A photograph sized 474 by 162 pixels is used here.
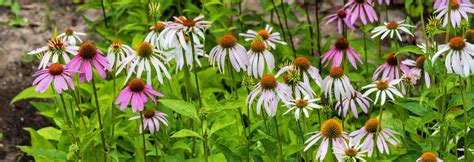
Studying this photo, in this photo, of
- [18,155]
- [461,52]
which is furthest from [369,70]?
[18,155]

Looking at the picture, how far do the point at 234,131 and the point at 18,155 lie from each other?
3.78 ft

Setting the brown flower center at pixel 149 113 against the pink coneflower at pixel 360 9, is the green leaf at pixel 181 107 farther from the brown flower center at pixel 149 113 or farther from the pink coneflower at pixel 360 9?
the pink coneflower at pixel 360 9

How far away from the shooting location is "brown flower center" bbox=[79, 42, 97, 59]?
2.10 meters

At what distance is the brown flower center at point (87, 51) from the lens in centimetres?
210

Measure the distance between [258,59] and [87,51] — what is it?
466 mm

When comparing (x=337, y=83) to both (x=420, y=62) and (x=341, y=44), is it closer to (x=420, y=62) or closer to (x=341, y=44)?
(x=420, y=62)

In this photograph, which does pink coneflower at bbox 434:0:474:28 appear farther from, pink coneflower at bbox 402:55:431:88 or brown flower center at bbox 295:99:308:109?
brown flower center at bbox 295:99:308:109

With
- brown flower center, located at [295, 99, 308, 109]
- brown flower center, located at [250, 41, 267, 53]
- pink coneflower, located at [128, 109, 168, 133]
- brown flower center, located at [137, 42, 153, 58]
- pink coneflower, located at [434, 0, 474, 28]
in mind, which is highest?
pink coneflower, located at [434, 0, 474, 28]

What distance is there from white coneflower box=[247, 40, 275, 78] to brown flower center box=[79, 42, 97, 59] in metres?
0.43

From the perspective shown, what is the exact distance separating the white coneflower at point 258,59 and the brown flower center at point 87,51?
16.8 inches

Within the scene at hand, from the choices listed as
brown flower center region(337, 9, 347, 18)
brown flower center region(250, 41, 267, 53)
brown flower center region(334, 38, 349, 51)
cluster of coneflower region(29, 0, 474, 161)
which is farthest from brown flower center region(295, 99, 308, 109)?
brown flower center region(337, 9, 347, 18)

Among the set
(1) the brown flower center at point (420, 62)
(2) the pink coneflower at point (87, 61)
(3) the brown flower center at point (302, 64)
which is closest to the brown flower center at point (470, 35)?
(1) the brown flower center at point (420, 62)

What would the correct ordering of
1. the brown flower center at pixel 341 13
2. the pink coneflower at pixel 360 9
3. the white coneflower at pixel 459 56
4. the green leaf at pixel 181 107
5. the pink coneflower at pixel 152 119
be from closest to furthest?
1. the white coneflower at pixel 459 56
2. the green leaf at pixel 181 107
3. the pink coneflower at pixel 152 119
4. the pink coneflower at pixel 360 9
5. the brown flower center at pixel 341 13

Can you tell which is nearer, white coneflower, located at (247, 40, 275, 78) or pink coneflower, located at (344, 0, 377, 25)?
white coneflower, located at (247, 40, 275, 78)
